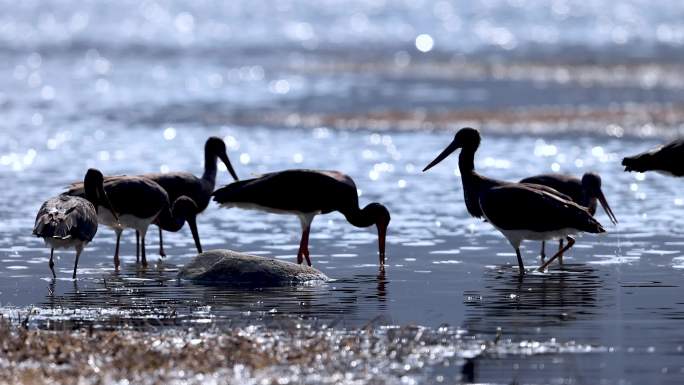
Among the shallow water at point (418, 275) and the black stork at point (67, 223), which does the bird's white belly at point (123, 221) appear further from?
the black stork at point (67, 223)

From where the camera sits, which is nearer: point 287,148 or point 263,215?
point 263,215

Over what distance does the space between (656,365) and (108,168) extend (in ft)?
51.4

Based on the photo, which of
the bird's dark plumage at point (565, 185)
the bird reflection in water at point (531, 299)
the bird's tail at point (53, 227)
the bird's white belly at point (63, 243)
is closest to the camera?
the bird reflection in water at point (531, 299)

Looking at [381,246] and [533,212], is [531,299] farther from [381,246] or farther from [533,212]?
[381,246]

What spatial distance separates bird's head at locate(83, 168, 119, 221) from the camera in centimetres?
1546

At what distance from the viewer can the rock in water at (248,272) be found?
1411cm

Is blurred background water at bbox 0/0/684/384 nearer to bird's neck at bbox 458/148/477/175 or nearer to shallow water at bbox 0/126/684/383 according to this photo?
shallow water at bbox 0/126/684/383

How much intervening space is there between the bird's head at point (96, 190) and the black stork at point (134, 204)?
8 centimetres

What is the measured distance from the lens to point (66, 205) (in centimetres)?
1432

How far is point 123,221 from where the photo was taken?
53.0ft

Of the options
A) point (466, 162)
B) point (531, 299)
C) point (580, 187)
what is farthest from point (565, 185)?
point (531, 299)

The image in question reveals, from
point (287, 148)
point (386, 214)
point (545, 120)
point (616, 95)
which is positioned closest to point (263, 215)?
point (386, 214)

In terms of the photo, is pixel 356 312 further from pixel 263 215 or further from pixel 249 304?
pixel 263 215

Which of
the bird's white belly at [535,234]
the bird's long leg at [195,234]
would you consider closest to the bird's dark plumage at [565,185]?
the bird's white belly at [535,234]
